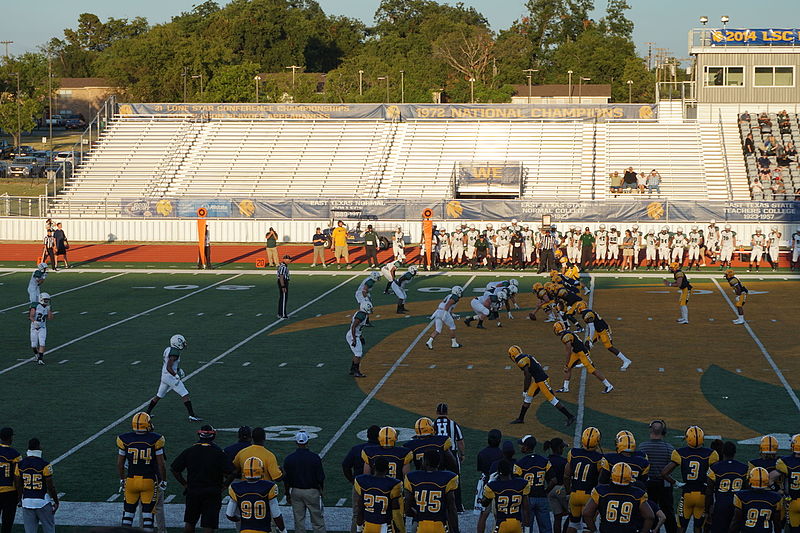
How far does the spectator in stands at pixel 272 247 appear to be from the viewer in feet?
124

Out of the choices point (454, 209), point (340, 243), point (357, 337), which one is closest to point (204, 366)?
point (357, 337)

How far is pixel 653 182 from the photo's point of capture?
48594 mm

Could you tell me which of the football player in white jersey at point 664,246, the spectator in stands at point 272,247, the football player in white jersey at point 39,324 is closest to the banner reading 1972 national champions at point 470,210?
the football player in white jersey at point 664,246

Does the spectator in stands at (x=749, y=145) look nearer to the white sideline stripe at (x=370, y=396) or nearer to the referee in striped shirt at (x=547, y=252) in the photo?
the referee in striped shirt at (x=547, y=252)

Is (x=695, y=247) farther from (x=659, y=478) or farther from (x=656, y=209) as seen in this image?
(x=659, y=478)

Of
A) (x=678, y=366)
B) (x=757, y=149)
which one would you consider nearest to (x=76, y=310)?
(x=678, y=366)

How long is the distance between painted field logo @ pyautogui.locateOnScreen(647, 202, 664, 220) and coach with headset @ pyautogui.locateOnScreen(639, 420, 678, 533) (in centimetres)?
3217

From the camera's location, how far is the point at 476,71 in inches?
3880

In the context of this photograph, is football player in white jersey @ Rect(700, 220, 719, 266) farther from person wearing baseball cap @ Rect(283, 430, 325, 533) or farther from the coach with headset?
person wearing baseball cap @ Rect(283, 430, 325, 533)

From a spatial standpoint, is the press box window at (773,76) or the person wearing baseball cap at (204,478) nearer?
the person wearing baseball cap at (204,478)

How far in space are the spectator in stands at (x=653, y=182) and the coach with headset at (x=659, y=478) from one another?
3709cm

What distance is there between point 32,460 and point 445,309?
40.5ft

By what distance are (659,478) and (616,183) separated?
37.8m

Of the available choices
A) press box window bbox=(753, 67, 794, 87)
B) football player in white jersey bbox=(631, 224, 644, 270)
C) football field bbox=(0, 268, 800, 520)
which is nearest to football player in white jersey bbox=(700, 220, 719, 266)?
football player in white jersey bbox=(631, 224, 644, 270)
